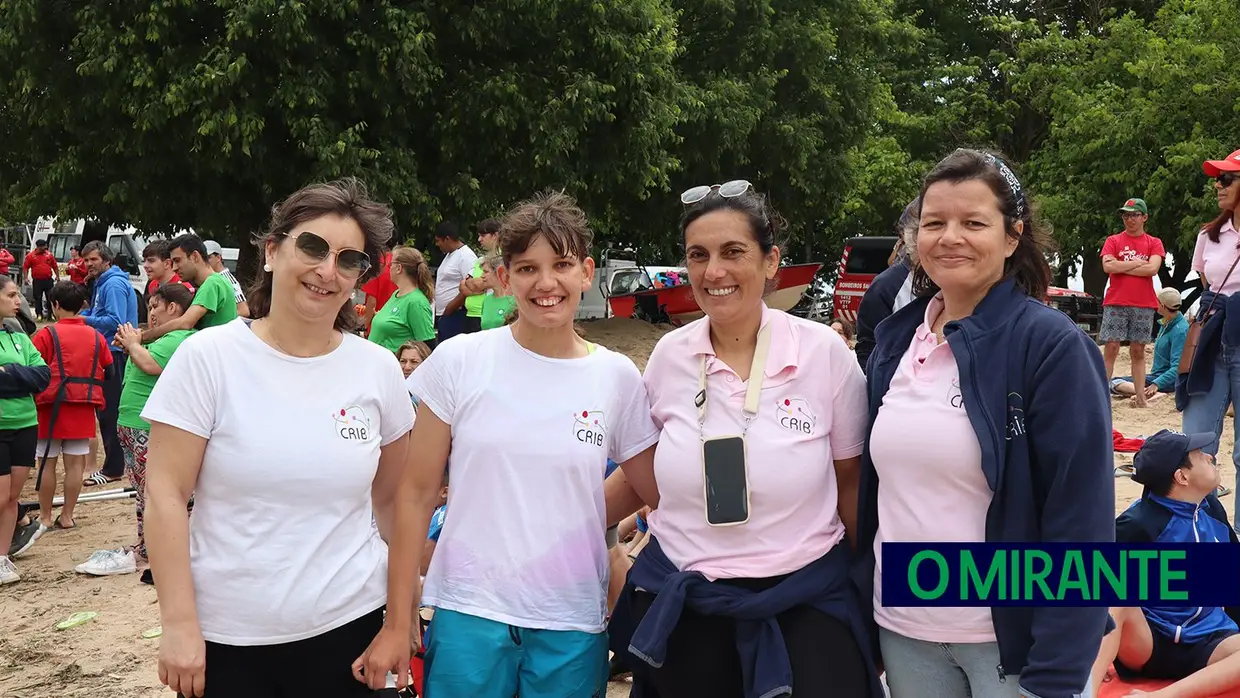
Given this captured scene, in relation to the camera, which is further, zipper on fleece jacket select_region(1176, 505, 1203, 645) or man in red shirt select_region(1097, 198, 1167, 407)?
man in red shirt select_region(1097, 198, 1167, 407)

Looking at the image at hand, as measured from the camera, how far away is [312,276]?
2525 mm

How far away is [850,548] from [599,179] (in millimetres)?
14117

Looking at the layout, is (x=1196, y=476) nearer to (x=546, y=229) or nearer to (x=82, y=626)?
(x=546, y=229)

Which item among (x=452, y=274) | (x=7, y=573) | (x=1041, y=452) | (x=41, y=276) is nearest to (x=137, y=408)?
(x=7, y=573)

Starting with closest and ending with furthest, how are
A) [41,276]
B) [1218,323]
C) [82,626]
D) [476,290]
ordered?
[1218,323] → [82,626] → [476,290] → [41,276]

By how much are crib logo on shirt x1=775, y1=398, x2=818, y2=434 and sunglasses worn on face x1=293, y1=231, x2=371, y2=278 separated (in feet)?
3.49

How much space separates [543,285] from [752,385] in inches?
22.4

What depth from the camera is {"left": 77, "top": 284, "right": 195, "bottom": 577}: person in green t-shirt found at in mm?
6074

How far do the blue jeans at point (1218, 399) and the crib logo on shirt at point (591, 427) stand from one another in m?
3.89

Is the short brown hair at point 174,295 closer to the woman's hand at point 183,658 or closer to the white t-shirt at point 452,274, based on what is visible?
the white t-shirt at point 452,274

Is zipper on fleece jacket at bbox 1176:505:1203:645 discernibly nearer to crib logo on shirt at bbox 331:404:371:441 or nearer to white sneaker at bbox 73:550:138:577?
crib logo on shirt at bbox 331:404:371:441

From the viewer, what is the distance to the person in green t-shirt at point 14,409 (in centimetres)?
635

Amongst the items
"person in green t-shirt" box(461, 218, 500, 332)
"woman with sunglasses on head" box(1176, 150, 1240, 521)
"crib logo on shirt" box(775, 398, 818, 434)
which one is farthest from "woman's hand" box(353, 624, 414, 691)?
"person in green t-shirt" box(461, 218, 500, 332)

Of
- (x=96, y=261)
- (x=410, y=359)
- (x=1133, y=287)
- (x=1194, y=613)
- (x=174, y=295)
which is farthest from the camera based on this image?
(x=1133, y=287)
